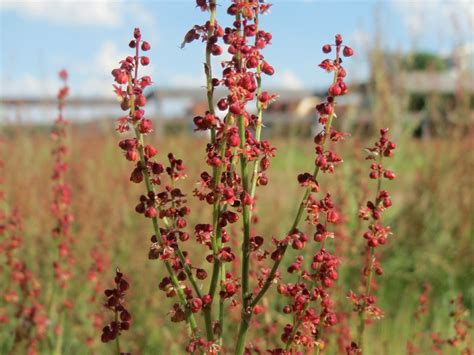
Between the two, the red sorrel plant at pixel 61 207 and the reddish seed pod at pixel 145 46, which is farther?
the red sorrel plant at pixel 61 207

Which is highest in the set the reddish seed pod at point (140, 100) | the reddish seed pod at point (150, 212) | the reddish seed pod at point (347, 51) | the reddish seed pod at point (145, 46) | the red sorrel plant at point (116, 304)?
the reddish seed pod at point (145, 46)

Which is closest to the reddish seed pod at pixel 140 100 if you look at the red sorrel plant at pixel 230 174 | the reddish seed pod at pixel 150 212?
the red sorrel plant at pixel 230 174

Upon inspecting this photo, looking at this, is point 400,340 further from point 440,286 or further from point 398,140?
point 398,140

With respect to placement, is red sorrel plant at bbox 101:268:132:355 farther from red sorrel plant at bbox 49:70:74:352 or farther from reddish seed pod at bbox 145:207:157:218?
red sorrel plant at bbox 49:70:74:352

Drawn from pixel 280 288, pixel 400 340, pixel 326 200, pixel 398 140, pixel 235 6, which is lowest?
pixel 400 340

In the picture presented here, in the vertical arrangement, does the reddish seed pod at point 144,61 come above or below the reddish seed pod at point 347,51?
below

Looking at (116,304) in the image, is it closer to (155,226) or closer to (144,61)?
(155,226)

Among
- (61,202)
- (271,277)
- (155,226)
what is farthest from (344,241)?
(155,226)

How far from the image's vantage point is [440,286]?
15.7 feet

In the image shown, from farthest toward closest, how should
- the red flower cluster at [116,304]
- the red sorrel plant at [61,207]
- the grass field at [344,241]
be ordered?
the grass field at [344,241]
the red sorrel plant at [61,207]
the red flower cluster at [116,304]

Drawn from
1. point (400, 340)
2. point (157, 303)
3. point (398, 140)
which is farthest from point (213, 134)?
point (398, 140)

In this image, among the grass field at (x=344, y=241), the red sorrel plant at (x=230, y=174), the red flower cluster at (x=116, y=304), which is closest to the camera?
the red sorrel plant at (x=230, y=174)

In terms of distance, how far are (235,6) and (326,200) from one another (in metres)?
0.45

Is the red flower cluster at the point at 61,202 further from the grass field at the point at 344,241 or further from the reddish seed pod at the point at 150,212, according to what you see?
the reddish seed pod at the point at 150,212
